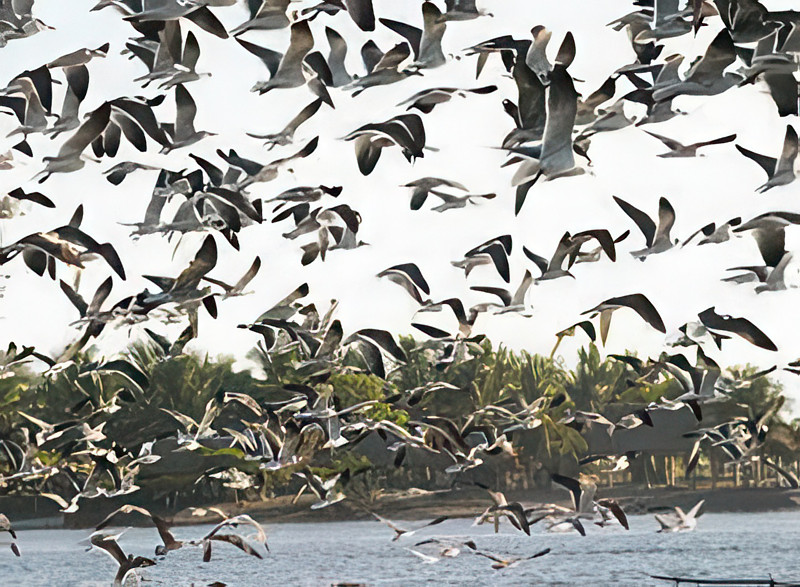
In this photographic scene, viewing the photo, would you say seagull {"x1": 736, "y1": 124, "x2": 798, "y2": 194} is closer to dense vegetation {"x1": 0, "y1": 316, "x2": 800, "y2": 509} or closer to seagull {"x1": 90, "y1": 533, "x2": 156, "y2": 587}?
seagull {"x1": 90, "y1": 533, "x2": 156, "y2": 587}

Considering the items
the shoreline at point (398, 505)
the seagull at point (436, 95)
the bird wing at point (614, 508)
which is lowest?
the bird wing at point (614, 508)

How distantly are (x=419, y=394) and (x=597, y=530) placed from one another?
68623 millimetres

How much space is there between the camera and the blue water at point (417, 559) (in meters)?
59.2

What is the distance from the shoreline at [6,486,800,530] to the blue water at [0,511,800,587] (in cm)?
140

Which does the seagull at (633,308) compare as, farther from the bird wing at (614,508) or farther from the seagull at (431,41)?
the bird wing at (614,508)

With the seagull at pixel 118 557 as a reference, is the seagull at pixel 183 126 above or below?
above

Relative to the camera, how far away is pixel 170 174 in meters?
15.7

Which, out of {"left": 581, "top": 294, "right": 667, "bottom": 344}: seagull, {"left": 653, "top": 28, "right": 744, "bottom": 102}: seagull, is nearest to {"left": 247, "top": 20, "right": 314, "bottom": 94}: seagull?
{"left": 653, "top": 28, "right": 744, "bottom": 102}: seagull

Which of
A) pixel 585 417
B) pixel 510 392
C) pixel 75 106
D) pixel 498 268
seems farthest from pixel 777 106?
pixel 510 392

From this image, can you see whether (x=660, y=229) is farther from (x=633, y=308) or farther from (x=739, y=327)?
(x=633, y=308)

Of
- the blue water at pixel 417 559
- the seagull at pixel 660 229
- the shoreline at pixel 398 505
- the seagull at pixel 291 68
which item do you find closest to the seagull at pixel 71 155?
the seagull at pixel 291 68

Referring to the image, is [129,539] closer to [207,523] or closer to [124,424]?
[207,523]

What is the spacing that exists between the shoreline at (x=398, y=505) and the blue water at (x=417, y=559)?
1.40 meters

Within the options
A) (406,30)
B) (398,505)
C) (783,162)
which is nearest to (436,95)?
(406,30)
